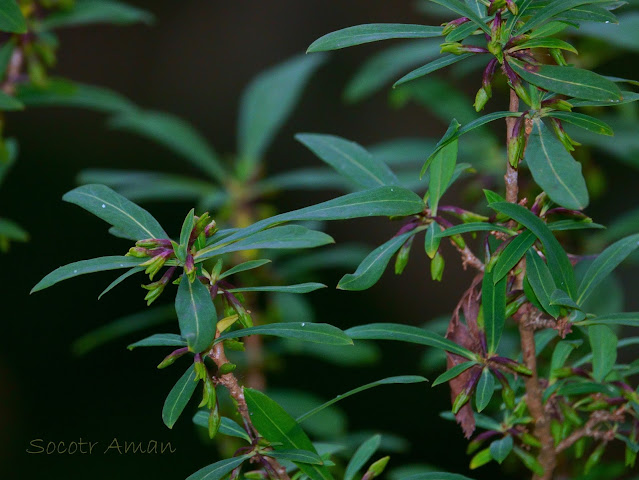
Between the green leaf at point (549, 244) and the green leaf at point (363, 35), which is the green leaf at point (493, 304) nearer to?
the green leaf at point (549, 244)

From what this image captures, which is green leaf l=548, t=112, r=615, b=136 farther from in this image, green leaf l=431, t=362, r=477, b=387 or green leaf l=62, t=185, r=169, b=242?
green leaf l=62, t=185, r=169, b=242

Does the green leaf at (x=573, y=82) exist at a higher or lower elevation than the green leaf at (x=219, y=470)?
higher

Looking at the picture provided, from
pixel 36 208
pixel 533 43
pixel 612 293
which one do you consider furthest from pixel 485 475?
pixel 533 43

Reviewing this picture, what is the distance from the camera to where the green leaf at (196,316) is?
1.60ft

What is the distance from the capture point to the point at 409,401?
1.92m

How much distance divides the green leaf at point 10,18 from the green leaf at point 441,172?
39 centimetres

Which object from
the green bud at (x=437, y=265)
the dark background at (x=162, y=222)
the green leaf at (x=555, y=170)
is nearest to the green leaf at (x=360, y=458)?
the green bud at (x=437, y=265)

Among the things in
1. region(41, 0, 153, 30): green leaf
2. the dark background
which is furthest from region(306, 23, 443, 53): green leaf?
the dark background

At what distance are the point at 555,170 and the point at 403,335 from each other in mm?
178

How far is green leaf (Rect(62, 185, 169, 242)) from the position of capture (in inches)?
22.2

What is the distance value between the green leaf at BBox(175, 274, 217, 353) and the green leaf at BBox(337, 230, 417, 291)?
0.11 m

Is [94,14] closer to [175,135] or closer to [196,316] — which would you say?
[175,135]

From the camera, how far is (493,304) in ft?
1.90

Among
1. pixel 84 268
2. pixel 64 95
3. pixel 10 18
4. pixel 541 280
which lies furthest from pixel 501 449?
pixel 64 95
